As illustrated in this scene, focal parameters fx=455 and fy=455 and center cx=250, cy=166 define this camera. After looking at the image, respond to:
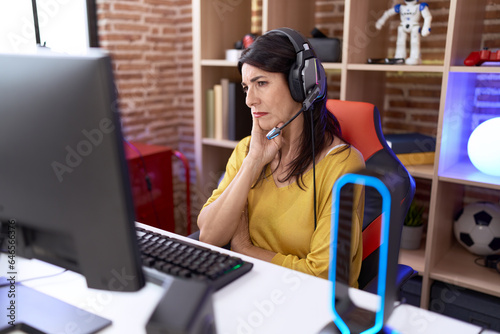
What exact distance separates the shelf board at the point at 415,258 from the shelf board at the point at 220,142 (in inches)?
39.1

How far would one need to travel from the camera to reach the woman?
1334 millimetres

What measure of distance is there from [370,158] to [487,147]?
0.71 meters

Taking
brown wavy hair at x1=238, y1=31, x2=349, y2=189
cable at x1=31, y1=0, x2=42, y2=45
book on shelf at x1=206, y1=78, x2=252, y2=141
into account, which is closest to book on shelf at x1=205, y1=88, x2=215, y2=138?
book on shelf at x1=206, y1=78, x2=252, y2=141

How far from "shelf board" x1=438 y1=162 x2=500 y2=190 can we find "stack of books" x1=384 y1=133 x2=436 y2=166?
0.12 metres

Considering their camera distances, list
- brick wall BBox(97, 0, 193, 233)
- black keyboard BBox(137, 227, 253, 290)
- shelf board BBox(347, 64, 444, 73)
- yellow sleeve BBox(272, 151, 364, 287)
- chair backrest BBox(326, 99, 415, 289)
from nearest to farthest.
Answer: black keyboard BBox(137, 227, 253, 290)
yellow sleeve BBox(272, 151, 364, 287)
chair backrest BBox(326, 99, 415, 289)
shelf board BBox(347, 64, 444, 73)
brick wall BBox(97, 0, 193, 233)

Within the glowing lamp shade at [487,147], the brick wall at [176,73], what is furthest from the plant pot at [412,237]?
the glowing lamp shade at [487,147]

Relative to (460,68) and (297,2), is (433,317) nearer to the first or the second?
(460,68)

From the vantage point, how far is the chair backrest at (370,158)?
1264 millimetres

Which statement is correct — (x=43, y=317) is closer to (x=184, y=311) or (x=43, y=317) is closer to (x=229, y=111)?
(x=184, y=311)

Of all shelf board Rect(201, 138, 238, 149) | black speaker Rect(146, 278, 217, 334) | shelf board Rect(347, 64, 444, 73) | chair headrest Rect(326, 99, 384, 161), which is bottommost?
shelf board Rect(201, 138, 238, 149)

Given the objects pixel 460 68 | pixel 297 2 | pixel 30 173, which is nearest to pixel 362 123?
pixel 460 68

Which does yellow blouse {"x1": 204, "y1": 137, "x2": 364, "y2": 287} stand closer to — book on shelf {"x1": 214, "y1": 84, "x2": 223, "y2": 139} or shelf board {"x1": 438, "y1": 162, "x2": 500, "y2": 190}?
shelf board {"x1": 438, "y1": 162, "x2": 500, "y2": 190}

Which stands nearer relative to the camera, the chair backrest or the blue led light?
the blue led light

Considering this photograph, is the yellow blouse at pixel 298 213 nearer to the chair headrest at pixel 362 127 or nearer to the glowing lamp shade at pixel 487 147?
the chair headrest at pixel 362 127
